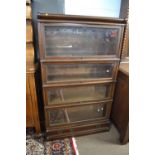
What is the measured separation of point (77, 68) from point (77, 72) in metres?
0.05

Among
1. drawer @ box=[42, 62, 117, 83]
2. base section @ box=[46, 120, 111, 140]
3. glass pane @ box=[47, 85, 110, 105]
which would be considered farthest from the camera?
base section @ box=[46, 120, 111, 140]

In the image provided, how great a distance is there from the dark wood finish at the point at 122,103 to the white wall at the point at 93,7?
0.68m

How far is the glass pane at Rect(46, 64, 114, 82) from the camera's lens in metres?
1.35

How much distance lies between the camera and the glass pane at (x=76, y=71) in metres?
1.35

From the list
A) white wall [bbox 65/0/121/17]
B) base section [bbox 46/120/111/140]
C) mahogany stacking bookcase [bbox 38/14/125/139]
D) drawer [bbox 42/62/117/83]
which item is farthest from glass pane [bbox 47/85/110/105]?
white wall [bbox 65/0/121/17]

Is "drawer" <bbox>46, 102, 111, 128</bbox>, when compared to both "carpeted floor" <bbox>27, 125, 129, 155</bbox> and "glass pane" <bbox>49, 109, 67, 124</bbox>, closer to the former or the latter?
"glass pane" <bbox>49, 109, 67, 124</bbox>

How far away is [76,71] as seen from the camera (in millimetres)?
1445

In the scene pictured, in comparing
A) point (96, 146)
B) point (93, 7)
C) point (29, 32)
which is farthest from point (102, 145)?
point (93, 7)

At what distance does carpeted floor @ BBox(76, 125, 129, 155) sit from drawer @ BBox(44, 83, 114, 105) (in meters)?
0.50

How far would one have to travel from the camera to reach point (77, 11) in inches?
60.4

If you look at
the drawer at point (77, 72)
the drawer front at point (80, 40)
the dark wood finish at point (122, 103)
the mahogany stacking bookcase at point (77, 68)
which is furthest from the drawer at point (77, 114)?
the drawer front at point (80, 40)

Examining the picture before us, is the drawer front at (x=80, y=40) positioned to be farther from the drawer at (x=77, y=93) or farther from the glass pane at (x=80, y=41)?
the drawer at (x=77, y=93)
